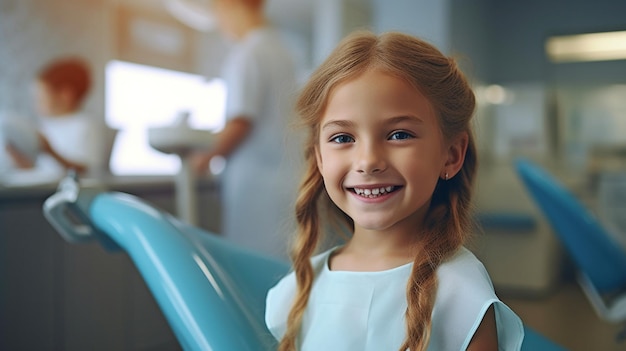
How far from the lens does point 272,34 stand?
1908 millimetres

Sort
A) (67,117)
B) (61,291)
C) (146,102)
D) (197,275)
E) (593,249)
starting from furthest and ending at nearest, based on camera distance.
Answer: (146,102) → (67,117) → (61,291) → (593,249) → (197,275)

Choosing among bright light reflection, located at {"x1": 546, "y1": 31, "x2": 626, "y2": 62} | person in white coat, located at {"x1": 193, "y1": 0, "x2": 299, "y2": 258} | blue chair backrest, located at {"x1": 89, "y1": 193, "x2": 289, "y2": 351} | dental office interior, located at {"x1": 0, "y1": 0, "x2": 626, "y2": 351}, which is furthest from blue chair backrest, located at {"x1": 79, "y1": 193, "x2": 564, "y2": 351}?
bright light reflection, located at {"x1": 546, "y1": 31, "x2": 626, "y2": 62}

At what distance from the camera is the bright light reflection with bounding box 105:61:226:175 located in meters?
5.01

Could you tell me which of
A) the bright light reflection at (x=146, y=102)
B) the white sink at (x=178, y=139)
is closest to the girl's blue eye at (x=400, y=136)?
the white sink at (x=178, y=139)

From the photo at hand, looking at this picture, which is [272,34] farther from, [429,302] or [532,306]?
[532,306]

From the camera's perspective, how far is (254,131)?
1913mm

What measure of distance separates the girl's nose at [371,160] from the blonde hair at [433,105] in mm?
72

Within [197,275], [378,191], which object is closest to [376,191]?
[378,191]

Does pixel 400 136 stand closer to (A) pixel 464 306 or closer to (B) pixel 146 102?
(A) pixel 464 306

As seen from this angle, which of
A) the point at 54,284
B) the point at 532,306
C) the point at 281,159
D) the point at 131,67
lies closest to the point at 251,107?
the point at 281,159

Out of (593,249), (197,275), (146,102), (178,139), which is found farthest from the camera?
(146,102)

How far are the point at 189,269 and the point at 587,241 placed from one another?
3.83 feet

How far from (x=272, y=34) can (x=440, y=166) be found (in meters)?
1.39

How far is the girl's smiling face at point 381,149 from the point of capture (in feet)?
1.86
